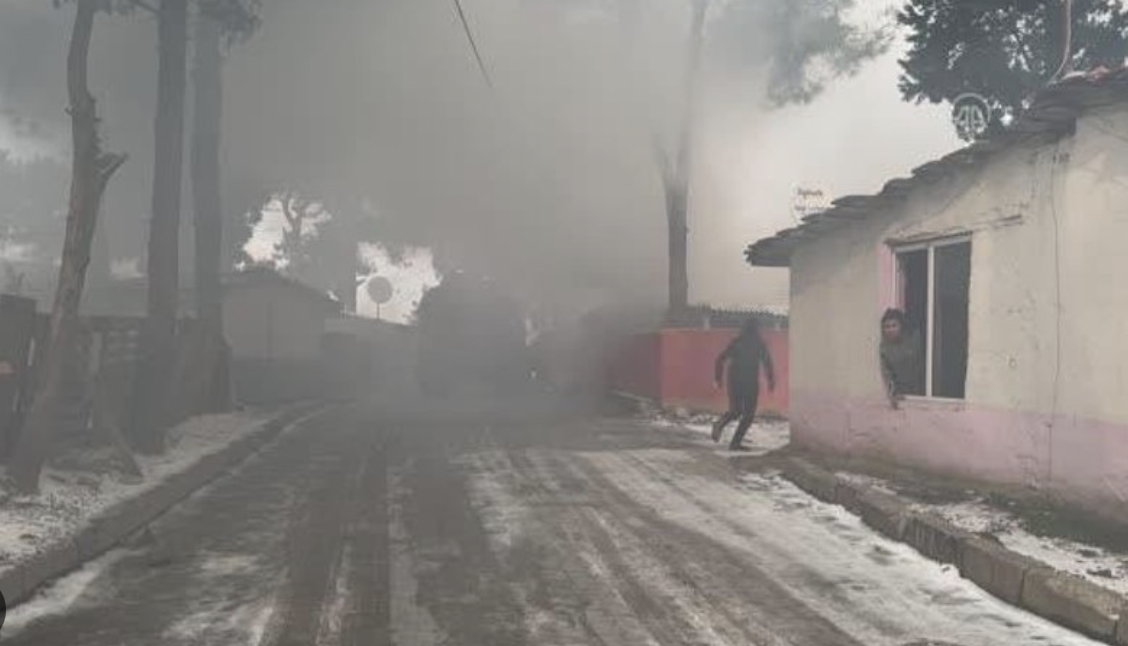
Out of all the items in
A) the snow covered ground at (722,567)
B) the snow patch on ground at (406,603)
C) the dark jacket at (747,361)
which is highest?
the dark jacket at (747,361)

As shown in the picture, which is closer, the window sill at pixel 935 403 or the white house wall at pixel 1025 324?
the white house wall at pixel 1025 324

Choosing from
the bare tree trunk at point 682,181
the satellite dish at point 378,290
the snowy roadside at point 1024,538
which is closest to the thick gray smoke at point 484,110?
the bare tree trunk at point 682,181

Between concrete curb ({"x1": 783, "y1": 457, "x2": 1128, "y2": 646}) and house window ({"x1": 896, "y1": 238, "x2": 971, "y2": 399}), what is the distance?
1.46m

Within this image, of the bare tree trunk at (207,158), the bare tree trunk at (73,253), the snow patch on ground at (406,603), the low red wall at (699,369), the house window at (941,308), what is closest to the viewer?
the snow patch on ground at (406,603)

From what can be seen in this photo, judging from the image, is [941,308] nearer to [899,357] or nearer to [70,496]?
[899,357]

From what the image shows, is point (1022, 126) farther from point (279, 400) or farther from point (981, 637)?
point (279, 400)

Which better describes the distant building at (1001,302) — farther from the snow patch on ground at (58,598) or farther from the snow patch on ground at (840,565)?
the snow patch on ground at (58,598)

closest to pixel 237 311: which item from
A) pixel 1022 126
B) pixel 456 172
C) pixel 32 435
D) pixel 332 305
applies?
pixel 332 305

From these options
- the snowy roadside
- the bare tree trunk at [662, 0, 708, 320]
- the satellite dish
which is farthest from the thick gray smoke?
the snowy roadside

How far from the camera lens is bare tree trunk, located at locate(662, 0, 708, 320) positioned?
21.1 m

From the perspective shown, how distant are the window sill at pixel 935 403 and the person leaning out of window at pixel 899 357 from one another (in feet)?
0.34

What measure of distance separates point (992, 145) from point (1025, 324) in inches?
52.3

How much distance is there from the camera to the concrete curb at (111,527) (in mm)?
5855

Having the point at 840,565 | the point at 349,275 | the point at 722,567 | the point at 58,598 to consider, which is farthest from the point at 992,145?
the point at 349,275
